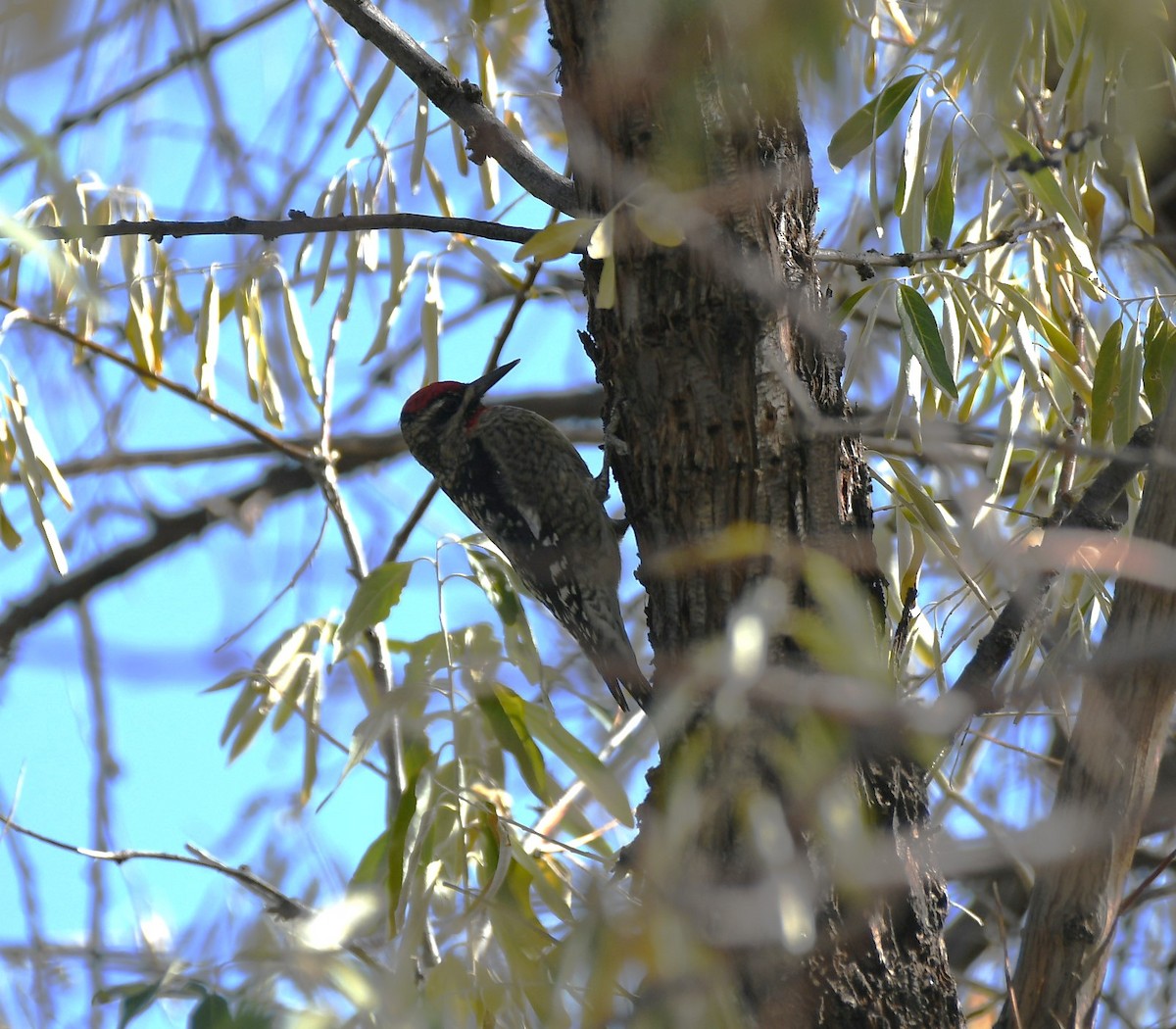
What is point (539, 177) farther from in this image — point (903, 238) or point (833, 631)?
point (833, 631)

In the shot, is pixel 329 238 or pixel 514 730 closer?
pixel 514 730

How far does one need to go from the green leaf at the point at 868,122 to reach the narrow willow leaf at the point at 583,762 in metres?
0.95

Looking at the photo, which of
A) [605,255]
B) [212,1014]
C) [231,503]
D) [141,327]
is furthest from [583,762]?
Result: [231,503]

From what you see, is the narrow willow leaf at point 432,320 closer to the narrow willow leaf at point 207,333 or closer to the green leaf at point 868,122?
the narrow willow leaf at point 207,333

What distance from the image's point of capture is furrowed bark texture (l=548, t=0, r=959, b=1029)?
4.27 ft

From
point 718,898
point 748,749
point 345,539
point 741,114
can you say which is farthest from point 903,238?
point 345,539

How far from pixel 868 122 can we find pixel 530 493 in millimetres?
1668

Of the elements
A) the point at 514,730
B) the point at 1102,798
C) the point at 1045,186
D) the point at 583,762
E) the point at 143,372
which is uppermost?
the point at 143,372

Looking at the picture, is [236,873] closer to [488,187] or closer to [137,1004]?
[137,1004]

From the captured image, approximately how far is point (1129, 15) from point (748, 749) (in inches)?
31.7

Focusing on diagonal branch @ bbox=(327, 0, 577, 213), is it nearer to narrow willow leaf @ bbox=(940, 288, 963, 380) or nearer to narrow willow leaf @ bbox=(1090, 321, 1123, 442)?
narrow willow leaf @ bbox=(940, 288, 963, 380)

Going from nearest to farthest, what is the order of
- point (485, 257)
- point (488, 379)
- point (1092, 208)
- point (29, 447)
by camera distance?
point (1092, 208), point (29, 447), point (485, 257), point (488, 379)

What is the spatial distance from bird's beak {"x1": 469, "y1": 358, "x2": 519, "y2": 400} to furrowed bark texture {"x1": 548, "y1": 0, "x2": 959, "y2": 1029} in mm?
1394

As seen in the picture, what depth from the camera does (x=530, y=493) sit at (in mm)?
3297
